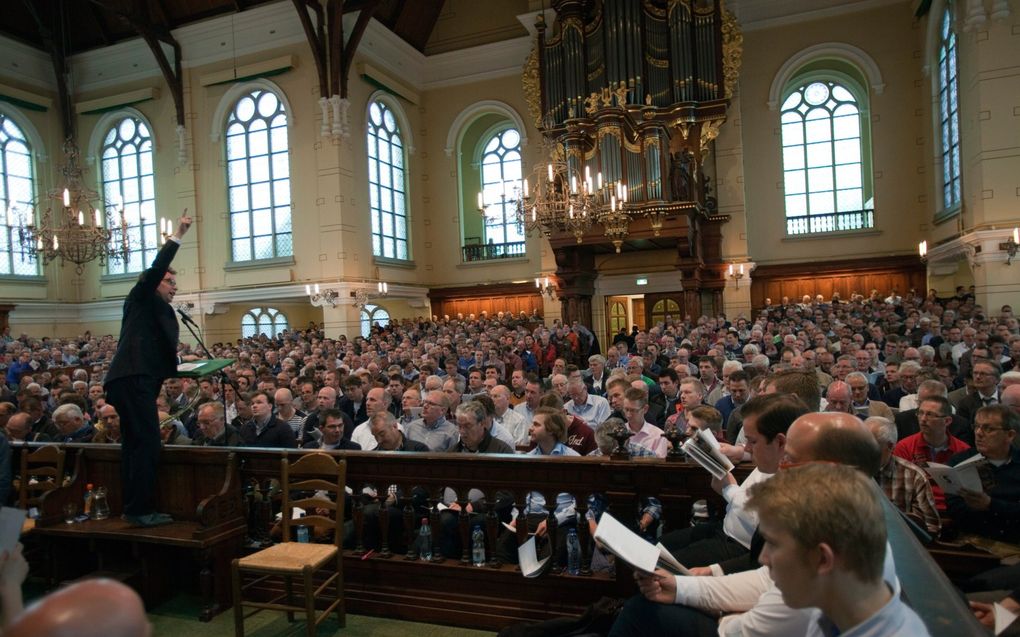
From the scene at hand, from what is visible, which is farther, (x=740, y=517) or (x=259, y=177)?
(x=259, y=177)

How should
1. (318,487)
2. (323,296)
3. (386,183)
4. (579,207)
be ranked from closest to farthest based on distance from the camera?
(318,487)
(579,207)
(323,296)
(386,183)

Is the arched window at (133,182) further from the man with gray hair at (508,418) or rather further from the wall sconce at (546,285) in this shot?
the man with gray hair at (508,418)

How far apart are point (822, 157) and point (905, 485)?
50.5 ft

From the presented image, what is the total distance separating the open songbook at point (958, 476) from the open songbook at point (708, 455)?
4.04 feet

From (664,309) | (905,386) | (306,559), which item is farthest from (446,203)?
(306,559)

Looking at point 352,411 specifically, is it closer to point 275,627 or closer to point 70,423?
point 70,423

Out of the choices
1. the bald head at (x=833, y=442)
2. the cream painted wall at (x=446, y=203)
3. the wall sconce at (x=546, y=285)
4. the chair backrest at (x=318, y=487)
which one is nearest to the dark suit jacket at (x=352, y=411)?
the chair backrest at (x=318, y=487)

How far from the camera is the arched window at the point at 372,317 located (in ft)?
57.3

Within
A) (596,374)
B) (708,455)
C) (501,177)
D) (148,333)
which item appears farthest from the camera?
(501,177)

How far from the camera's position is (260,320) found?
58.6 feet

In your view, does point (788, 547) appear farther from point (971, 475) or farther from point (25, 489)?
point (25, 489)

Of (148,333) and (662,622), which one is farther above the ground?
(148,333)

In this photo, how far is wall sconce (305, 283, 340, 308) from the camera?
15.2 meters

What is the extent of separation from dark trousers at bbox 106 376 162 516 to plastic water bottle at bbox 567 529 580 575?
235 centimetres
